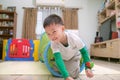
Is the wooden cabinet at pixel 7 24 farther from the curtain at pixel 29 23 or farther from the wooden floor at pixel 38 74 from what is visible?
the wooden floor at pixel 38 74

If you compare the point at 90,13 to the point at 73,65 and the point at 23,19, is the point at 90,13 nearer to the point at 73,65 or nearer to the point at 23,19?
the point at 23,19

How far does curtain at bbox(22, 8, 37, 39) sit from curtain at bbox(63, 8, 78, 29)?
109 centimetres

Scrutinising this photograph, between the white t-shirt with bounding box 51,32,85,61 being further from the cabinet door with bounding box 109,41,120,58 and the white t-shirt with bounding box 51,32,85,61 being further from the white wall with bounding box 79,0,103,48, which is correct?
the white wall with bounding box 79,0,103,48

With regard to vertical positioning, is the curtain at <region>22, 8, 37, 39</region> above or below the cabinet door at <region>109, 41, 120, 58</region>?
above

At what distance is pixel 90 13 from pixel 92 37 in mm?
909

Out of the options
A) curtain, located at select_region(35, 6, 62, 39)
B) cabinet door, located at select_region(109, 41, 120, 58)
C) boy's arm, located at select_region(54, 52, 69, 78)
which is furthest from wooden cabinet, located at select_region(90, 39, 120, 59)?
boy's arm, located at select_region(54, 52, 69, 78)

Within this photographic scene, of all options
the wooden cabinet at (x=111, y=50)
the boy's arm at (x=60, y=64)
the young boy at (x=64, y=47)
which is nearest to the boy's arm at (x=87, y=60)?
the young boy at (x=64, y=47)

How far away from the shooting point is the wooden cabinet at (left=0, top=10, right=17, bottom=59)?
5.91 m

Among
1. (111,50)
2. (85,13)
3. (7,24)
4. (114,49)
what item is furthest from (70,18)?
(114,49)

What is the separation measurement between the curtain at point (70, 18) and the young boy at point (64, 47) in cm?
477

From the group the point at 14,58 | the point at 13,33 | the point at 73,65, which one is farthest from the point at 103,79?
the point at 13,33

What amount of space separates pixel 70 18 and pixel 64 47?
16.6 ft

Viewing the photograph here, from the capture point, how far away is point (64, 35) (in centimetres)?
134

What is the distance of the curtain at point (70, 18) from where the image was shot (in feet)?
20.6
